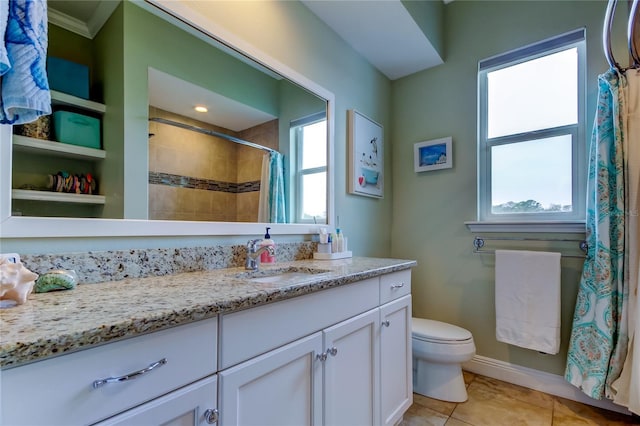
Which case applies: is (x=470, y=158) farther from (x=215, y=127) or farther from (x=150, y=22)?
(x=150, y=22)

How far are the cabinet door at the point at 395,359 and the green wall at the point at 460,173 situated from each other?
84 cm

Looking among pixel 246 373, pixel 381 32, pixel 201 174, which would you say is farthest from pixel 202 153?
pixel 381 32

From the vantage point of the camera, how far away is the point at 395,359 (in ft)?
5.01

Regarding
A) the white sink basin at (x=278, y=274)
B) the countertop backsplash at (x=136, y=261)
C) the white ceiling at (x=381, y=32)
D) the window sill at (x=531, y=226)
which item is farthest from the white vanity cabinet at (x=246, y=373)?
the white ceiling at (x=381, y=32)

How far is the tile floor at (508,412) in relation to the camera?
1652 mm

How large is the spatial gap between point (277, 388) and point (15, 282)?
2.37 ft

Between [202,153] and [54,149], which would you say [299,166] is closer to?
[202,153]

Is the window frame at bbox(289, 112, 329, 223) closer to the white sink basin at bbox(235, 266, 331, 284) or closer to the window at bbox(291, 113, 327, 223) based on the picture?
the window at bbox(291, 113, 327, 223)

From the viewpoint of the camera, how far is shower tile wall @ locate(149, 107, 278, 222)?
3.95 ft

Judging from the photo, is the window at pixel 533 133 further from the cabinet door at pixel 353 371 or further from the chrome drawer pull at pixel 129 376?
the chrome drawer pull at pixel 129 376

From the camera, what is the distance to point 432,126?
2438 mm

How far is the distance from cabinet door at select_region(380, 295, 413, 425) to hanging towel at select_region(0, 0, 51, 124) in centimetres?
138

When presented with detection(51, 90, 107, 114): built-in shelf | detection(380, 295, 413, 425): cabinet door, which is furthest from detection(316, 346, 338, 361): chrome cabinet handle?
detection(51, 90, 107, 114): built-in shelf

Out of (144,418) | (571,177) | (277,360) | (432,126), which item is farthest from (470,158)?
(144,418)
